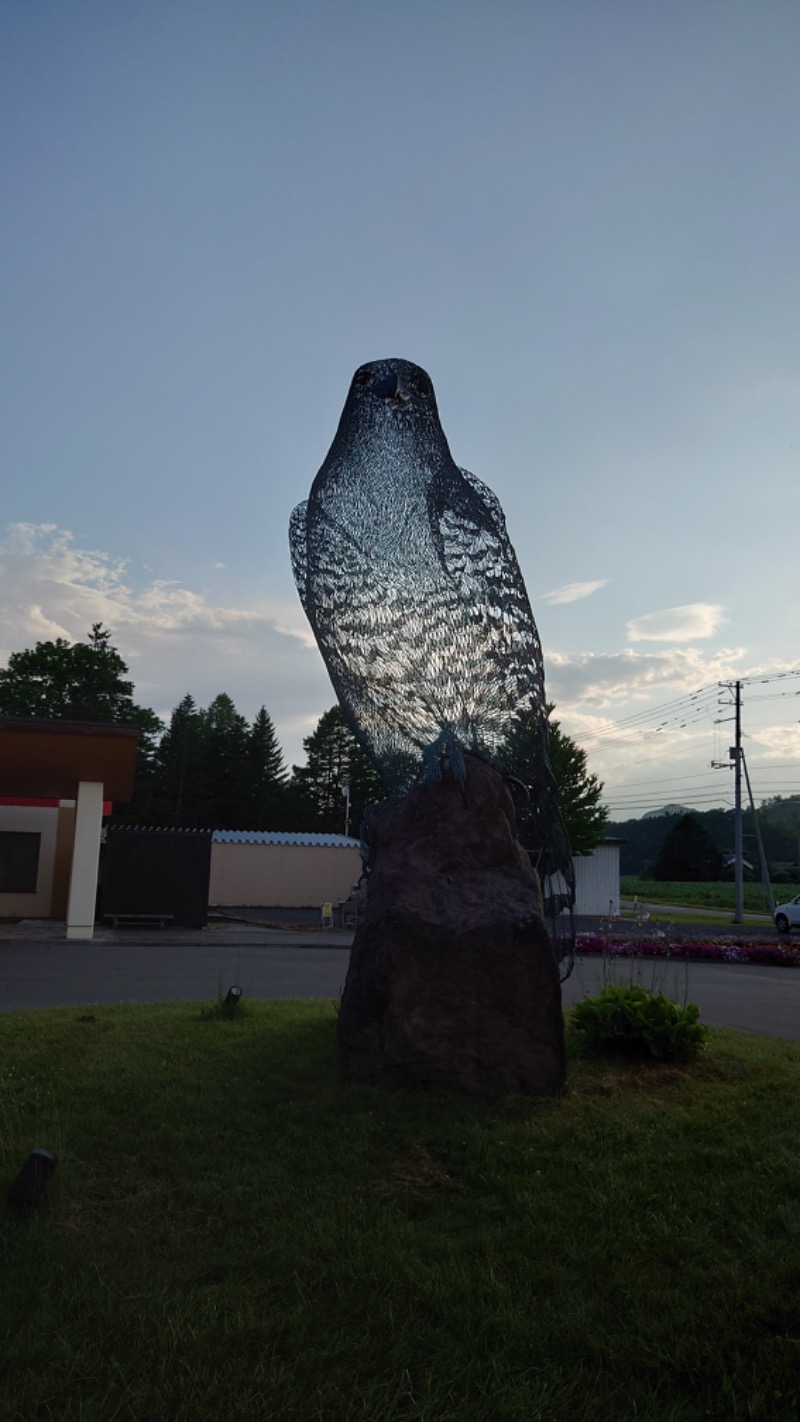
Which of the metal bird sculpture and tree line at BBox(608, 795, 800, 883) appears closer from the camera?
the metal bird sculpture

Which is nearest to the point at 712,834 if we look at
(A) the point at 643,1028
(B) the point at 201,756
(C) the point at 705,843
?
(C) the point at 705,843

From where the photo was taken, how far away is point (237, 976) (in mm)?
12141

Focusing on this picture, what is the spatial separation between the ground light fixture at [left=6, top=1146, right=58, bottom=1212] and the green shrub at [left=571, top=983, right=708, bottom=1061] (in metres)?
3.41

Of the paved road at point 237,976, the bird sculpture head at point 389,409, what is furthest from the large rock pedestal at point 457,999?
the bird sculpture head at point 389,409

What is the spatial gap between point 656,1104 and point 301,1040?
2.32 metres

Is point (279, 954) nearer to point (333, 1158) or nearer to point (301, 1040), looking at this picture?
point (301, 1040)

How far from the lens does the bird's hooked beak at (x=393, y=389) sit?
6.10m

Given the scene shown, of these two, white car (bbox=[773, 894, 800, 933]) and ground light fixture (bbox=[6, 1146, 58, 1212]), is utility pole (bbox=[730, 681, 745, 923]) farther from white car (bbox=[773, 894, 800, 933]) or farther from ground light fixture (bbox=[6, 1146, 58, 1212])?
ground light fixture (bbox=[6, 1146, 58, 1212])

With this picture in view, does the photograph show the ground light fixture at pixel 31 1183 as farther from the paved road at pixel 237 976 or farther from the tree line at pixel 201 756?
the tree line at pixel 201 756

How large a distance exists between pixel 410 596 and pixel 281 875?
90.0 feet

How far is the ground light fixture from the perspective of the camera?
377 centimetres

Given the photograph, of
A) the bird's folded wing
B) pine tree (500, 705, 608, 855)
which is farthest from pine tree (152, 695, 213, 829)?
the bird's folded wing

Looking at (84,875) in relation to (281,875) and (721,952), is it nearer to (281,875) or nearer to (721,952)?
(721,952)

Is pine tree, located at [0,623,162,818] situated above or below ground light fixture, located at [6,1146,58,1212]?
above
